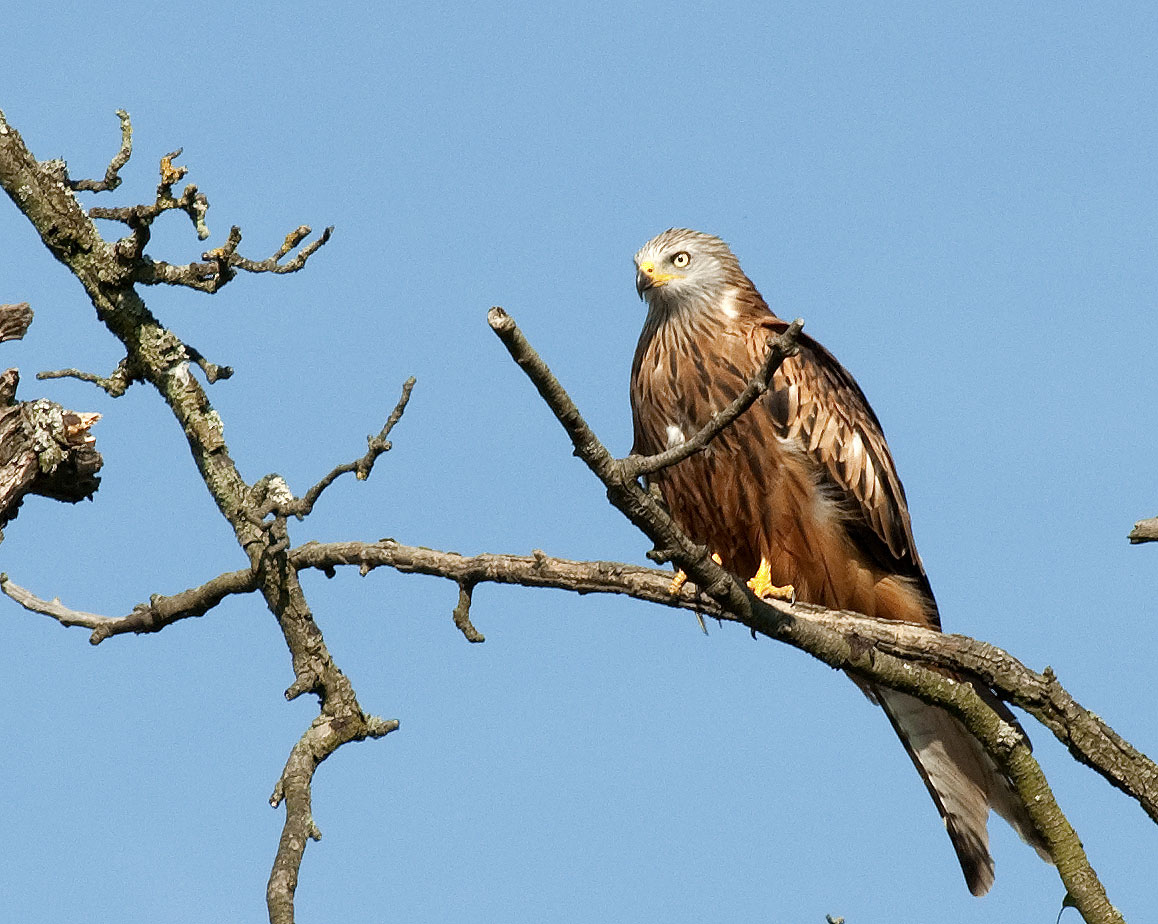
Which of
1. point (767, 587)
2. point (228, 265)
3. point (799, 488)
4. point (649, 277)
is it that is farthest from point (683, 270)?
point (228, 265)

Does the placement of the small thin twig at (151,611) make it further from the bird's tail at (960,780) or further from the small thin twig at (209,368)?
the bird's tail at (960,780)

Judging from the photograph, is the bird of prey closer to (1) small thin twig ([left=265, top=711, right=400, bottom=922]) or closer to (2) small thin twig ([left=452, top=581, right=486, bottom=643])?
(2) small thin twig ([left=452, top=581, right=486, bottom=643])

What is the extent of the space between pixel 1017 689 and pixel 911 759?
1912mm

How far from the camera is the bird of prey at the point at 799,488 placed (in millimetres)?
6375

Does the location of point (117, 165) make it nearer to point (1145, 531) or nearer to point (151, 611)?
point (151, 611)

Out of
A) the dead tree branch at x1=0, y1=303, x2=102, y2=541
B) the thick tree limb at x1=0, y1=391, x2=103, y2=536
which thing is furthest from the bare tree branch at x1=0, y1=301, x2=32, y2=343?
the thick tree limb at x1=0, y1=391, x2=103, y2=536

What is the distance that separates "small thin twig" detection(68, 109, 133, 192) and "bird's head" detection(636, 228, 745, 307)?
2.87 metres

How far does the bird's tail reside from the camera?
633cm

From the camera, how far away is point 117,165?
5438mm

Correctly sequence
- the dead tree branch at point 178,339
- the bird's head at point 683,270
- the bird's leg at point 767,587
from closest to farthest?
the dead tree branch at point 178,339 < the bird's leg at point 767,587 < the bird's head at point 683,270

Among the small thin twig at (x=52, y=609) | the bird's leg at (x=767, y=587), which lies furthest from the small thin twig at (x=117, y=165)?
the bird's leg at (x=767, y=587)

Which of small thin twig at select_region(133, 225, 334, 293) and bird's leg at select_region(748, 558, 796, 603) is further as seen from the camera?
bird's leg at select_region(748, 558, 796, 603)

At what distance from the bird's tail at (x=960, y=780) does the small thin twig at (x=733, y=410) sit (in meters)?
3.07

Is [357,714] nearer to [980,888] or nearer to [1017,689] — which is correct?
[1017,689]
